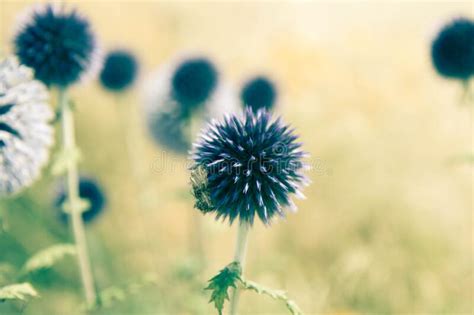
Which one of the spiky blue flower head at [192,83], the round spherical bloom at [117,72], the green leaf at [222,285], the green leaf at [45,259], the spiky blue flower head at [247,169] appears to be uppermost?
the round spherical bloom at [117,72]

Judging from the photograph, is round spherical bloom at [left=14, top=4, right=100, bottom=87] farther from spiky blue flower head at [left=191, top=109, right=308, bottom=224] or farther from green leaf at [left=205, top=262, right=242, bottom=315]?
green leaf at [left=205, top=262, right=242, bottom=315]

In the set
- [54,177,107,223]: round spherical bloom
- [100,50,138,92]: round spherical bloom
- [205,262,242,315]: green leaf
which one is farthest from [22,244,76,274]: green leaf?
[100,50,138,92]: round spherical bloom

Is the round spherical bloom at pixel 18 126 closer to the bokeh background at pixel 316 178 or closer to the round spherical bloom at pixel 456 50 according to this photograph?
the bokeh background at pixel 316 178

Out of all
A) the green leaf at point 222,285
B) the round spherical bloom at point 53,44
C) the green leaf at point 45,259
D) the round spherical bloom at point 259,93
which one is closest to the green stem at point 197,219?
the round spherical bloom at point 259,93

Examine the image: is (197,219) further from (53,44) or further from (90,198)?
(53,44)

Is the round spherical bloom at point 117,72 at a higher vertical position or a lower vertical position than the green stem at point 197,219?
higher

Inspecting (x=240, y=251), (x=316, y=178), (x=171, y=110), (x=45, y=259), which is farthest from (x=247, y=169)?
(x=316, y=178)

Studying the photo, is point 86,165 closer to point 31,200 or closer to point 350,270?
point 31,200
